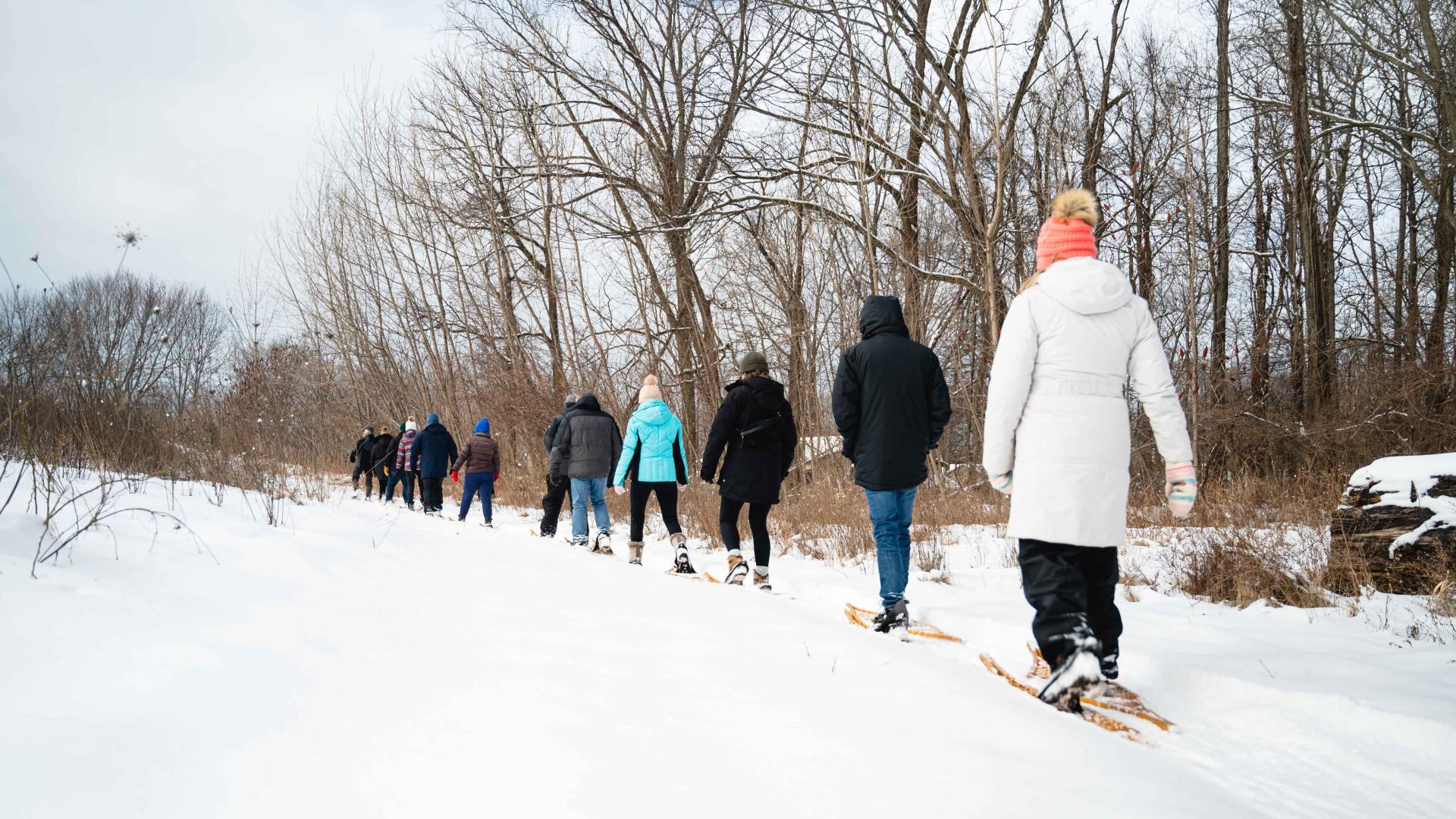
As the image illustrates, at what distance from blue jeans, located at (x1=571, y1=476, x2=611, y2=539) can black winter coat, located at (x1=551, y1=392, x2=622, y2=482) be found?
0.45ft

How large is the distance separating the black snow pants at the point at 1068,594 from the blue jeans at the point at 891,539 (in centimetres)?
119

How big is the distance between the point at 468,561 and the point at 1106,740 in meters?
3.28

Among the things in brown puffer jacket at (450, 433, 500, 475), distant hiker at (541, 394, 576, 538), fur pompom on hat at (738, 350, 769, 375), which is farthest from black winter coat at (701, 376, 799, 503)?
brown puffer jacket at (450, 433, 500, 475)

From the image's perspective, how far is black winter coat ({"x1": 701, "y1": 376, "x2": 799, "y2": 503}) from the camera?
5.75 m

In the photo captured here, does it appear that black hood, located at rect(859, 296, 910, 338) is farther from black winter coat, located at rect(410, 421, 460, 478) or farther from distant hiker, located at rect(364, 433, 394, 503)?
distant hiker, located at rect(364, 433, 394, 503)

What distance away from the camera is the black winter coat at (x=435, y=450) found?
1254cm

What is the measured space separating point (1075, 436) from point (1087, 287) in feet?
1.89

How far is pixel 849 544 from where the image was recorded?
24.3 ft

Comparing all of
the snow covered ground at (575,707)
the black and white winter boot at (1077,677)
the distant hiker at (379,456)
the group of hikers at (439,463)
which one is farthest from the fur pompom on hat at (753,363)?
the distant hiker at (379,456)

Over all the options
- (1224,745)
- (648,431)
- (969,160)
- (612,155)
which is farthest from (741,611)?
(612,155)

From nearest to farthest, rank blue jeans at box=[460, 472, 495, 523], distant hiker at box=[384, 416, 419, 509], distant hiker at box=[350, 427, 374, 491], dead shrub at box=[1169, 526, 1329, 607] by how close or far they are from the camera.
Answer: dead shrub at box=[1169, 526, 1329, 607], blue jeans at box=[460, 472, 495, 523], distant hiker at box=[384, 416, 419, 509], distant hiker at box=[350, 427, 374, 491]

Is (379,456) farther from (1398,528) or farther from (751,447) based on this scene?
(1398,528)

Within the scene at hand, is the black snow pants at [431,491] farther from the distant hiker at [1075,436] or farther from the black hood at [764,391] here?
the distant hiker at [1075,436]

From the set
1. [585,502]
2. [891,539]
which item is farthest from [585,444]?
[891,539]
